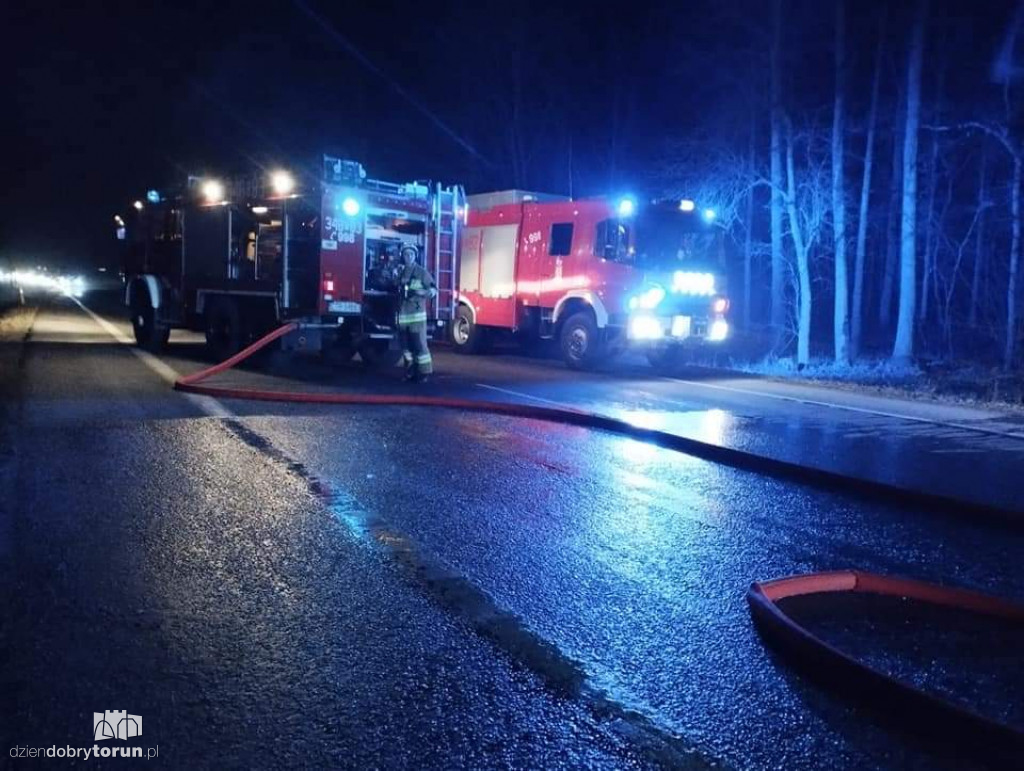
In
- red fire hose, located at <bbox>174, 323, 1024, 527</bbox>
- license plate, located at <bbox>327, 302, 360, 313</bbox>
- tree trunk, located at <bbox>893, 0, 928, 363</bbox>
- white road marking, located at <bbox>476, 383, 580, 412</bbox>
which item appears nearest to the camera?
red fire hose, located at <bbox>174, 323, 1024, 527</bbox>

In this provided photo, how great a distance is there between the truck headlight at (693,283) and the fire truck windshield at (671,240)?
18 centimetres

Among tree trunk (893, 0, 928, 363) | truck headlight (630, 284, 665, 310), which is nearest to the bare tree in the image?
tree trunk (893, 0, 928, 363)

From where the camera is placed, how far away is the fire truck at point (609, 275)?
47.8 feet

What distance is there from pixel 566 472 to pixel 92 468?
357 cm

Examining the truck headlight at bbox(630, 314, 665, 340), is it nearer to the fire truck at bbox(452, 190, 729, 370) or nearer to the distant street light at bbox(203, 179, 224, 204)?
the fire truck at bbox(452, 190, 729, 370)

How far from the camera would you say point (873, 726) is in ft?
9.45

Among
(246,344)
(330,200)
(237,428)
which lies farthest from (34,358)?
(237,428)

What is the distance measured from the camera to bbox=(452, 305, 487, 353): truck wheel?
59.4 ft

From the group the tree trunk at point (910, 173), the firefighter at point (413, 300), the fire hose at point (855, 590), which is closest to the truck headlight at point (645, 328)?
the firefighter at point (413, 300)

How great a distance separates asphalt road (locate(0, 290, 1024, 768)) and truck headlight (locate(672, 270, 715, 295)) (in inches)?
251

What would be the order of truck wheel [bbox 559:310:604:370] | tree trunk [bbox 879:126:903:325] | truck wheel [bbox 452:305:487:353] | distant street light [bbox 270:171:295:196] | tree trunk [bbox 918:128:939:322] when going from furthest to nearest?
tree trunk [bbox 879:126:903:325] < tree trunk [bbox 918:128:939:322] < truck wheel [bbox 452:305:487:353] < truck wheel [bbox 559:310:604:370] < distant street light [bbox 270:171:295:196]

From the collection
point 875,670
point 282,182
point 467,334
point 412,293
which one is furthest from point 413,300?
point 875,670

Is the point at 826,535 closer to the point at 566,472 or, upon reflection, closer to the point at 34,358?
the point at 566,472

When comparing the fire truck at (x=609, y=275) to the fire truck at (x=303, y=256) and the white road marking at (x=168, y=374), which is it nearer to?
the fire truck at (x=303, y=256)
